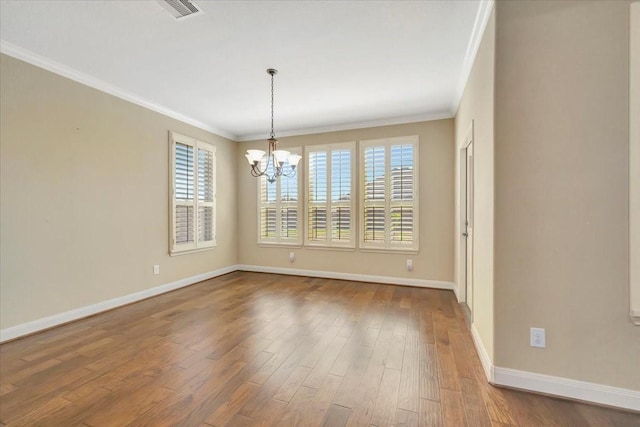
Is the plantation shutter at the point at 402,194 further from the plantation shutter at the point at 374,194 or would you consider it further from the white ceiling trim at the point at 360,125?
the white ceiling trim at the point at 360,125

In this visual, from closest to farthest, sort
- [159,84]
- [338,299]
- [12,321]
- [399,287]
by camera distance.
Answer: [12,321], [159,84], [338,299], [399,287]

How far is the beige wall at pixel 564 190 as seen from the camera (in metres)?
1.76

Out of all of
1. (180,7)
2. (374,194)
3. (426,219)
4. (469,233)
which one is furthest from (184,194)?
(469,233)

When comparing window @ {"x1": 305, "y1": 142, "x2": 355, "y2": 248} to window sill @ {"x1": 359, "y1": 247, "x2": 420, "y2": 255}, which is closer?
window sill @ {"x1": 359, "y1": 247, "x2": 420, "y2": 255}

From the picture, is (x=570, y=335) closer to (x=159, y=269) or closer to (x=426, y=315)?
(x=426, y=315)

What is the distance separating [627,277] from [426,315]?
1.90 m

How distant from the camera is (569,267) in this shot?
1837 mm

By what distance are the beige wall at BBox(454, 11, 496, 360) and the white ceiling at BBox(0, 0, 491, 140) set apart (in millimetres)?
274

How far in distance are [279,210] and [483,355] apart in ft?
13.3

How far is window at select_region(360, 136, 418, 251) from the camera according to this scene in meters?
4.58

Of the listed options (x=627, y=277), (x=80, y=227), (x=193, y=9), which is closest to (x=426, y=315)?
(x=627, y=277)

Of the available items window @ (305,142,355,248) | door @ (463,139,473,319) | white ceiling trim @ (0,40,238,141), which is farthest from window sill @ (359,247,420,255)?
white ceiling trim @ (0,40,238,141)

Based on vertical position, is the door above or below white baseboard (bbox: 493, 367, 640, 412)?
above

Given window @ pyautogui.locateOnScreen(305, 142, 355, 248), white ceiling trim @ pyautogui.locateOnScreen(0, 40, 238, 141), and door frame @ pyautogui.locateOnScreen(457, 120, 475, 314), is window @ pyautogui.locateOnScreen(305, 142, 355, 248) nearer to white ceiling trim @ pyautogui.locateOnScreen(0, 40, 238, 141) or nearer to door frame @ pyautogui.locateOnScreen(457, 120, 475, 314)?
door frame @ pyautogui.locateOnScreen(457, 120, 475, 314)
